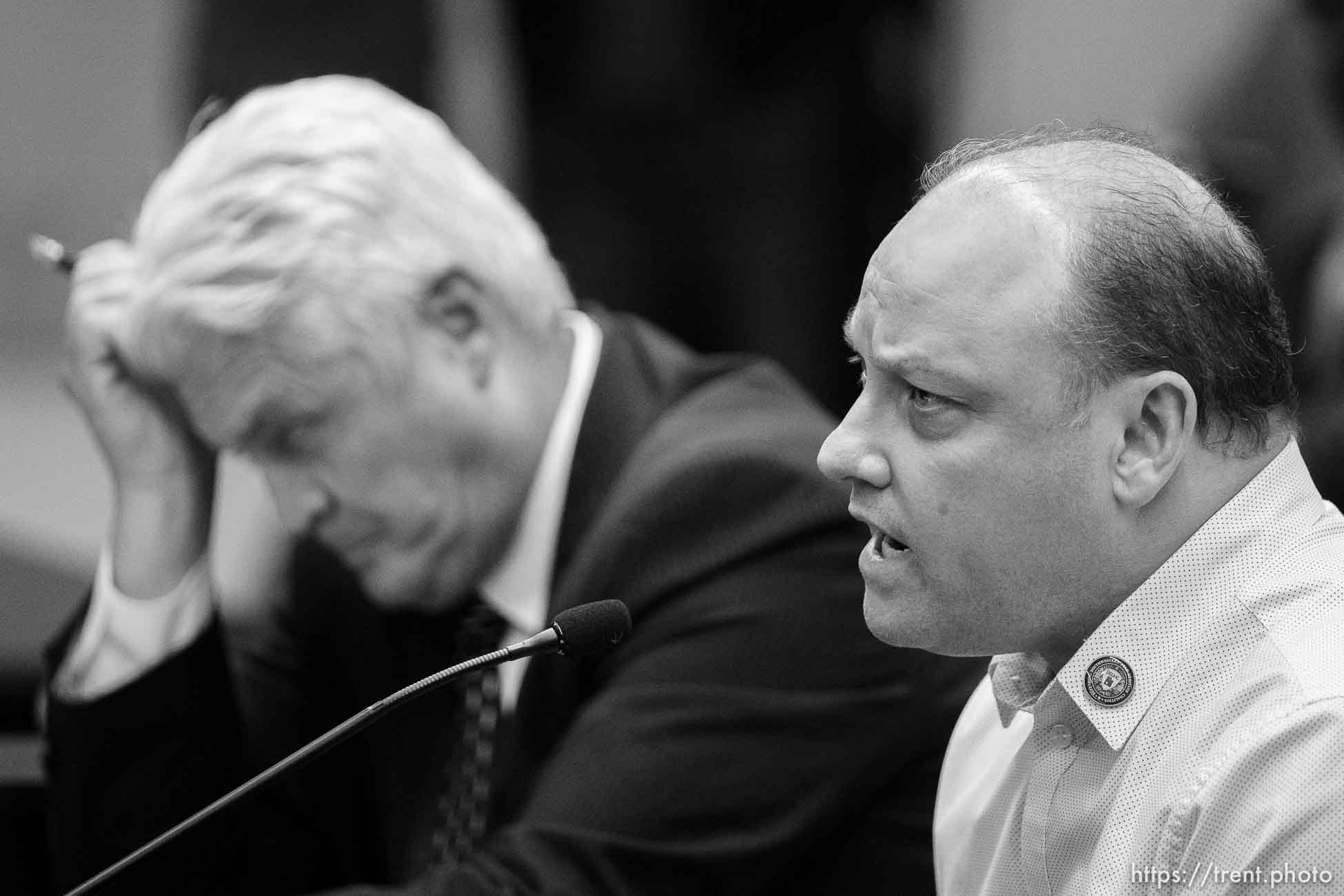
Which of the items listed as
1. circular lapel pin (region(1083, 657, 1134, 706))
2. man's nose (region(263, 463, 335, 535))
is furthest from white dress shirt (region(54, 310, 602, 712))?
circular lapel pin (region(1083, 657, 1134, 706))

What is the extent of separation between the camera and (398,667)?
218cm

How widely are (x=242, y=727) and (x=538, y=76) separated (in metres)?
1.94

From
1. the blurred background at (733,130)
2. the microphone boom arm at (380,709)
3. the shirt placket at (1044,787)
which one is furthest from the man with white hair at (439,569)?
the blurred background at (733,130)

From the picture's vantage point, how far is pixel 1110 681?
4.12 feet

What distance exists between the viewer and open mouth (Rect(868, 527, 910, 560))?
4.24 ft

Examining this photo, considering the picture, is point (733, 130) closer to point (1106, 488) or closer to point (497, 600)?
point (497, 600)

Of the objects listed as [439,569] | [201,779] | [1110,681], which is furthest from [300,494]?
[1110,681]

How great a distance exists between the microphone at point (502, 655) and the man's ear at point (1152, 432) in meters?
0.42

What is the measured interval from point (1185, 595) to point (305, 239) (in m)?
1.08

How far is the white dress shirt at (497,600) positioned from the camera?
2.09m

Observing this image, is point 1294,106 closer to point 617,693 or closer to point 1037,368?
point 617,693

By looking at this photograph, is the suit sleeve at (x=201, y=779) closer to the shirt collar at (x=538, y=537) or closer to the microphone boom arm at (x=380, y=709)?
the shirt collar at (x=538, y=537)

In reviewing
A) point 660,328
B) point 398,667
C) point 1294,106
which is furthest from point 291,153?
point 1294,106

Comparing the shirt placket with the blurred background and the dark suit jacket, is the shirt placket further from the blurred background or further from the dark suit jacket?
the blurred background
